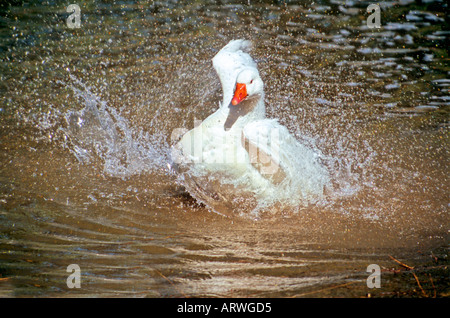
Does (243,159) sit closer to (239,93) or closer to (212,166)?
(212,166)

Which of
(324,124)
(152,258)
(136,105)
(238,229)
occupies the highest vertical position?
(136,105)

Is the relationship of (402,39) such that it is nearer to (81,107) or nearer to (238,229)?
(238,229)

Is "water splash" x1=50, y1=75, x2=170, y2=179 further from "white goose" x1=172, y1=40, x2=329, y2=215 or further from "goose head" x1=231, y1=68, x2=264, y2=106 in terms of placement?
"goose head" x1=231, y1=68, x2=264, y2=106

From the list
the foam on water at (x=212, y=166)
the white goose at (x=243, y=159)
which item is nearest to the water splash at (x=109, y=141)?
the foam on water at (x=212, y=166)

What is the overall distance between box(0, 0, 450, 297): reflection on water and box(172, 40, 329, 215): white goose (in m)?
0.18

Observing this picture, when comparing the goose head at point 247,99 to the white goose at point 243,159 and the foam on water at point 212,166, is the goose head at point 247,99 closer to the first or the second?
the white goose at point 243,159

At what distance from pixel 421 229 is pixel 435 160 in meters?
1.95

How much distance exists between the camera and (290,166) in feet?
→ 10.6

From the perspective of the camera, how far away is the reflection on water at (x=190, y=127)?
2.28 meters

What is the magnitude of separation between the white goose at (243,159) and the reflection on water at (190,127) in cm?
18

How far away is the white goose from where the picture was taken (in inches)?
123
